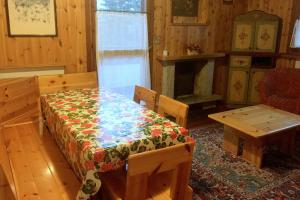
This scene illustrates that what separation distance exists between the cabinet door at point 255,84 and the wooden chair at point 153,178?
329cm

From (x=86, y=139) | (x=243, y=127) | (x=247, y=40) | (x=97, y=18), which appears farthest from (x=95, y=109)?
(x=247, y=40)

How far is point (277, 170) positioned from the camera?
9.02ft

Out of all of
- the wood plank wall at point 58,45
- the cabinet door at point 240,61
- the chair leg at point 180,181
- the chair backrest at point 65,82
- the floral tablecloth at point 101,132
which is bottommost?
the chair leg at point 180,181

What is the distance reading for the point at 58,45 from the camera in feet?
10.4

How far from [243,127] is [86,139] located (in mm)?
1735

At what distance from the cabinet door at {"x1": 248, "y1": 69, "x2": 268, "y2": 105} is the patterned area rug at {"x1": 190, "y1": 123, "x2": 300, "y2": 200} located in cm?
154

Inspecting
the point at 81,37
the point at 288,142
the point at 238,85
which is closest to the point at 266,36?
the point at 238,85

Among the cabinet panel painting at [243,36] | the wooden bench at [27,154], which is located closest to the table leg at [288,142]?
the cabinet panel painting at [243,36]

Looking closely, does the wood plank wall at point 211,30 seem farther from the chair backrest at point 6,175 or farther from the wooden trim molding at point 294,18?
the chair backrest at point 6,175

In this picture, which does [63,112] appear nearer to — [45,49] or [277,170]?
[45,49]

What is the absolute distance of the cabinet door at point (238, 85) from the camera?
4.62 meters

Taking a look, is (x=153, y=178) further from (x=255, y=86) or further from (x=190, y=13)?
(x=255, y=86)

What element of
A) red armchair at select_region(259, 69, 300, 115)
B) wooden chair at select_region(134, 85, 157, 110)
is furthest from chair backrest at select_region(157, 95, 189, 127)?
red armchair at select_region(259, 69, 300, 115)

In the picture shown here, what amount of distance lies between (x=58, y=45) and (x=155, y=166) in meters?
2.32
